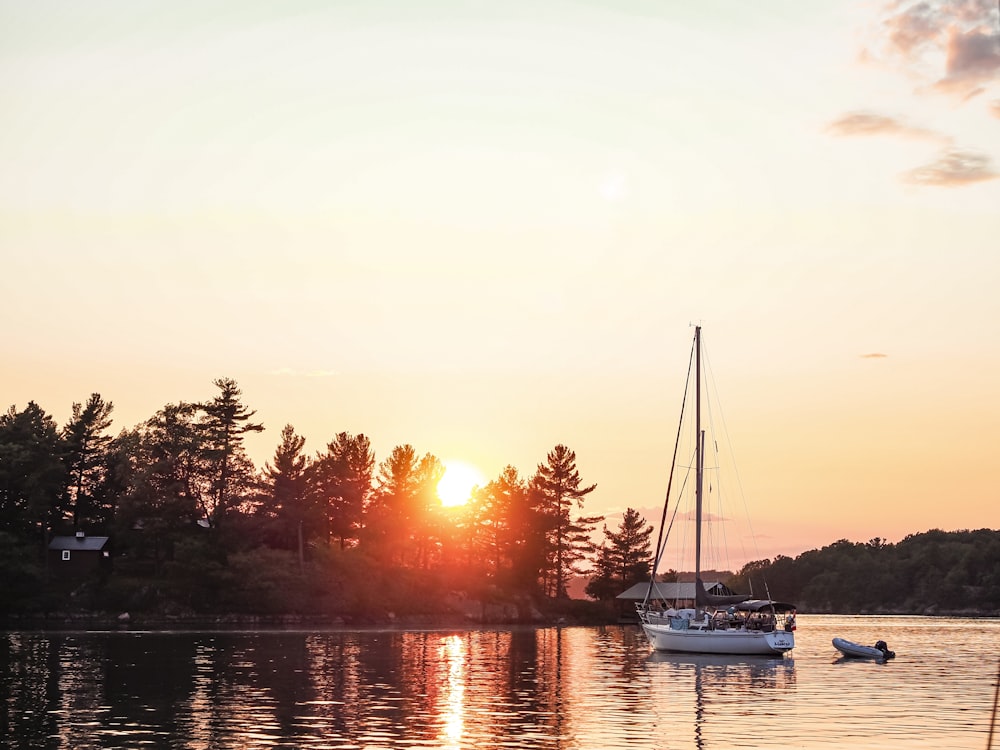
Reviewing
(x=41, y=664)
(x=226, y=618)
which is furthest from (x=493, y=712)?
(x=226, y=618)

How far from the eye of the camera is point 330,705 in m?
47.8

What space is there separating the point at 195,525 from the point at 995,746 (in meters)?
110

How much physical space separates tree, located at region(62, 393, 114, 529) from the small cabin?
504cm

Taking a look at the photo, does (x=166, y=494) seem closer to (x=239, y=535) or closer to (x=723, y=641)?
(x=239, y=535)

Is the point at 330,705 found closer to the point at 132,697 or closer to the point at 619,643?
the point at 132,697

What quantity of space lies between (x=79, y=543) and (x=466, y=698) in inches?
3696

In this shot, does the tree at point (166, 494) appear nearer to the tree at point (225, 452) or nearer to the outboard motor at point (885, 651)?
the tree at point (225, 452)

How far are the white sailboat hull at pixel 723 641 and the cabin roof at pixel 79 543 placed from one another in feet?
232

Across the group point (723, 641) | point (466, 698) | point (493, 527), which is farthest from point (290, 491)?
point (466, 698)

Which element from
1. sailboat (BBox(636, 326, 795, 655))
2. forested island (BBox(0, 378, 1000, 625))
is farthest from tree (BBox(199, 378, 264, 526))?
sailboat (BBox(636, 326, 795, 655))

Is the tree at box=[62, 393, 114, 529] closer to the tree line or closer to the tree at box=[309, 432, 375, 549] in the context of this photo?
the tree line

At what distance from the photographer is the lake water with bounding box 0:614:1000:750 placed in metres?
39.6

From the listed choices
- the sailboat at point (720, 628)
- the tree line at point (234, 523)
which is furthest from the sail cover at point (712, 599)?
the tree line at point (234, 523)

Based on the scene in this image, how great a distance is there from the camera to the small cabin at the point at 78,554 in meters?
132
